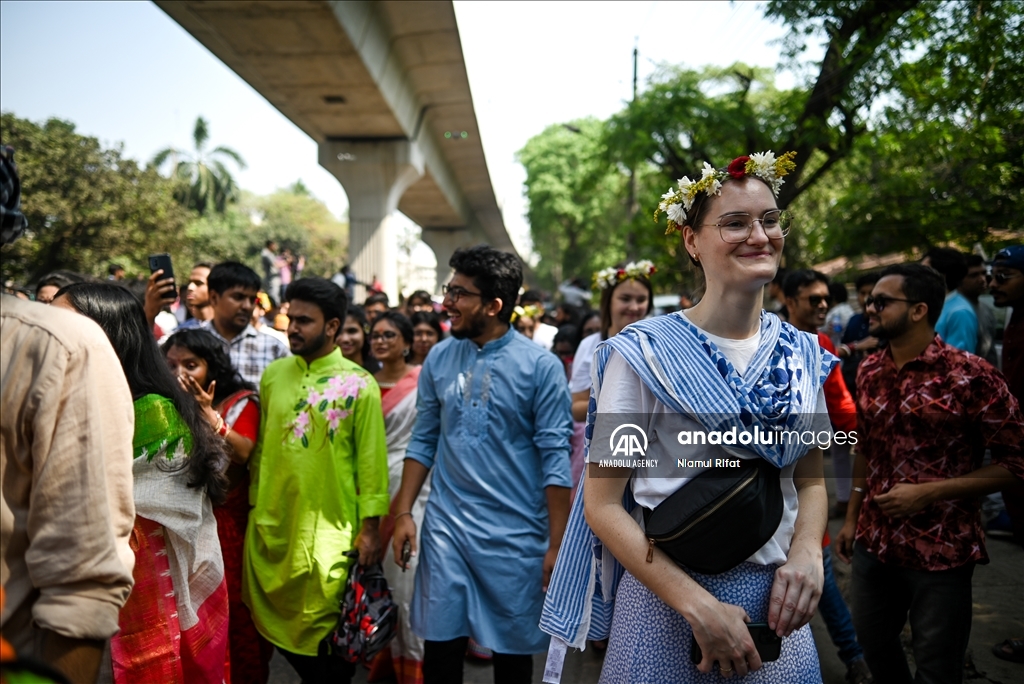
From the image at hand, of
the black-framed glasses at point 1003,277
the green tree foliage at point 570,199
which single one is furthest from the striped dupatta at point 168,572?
the green tree foliage at point 570,199

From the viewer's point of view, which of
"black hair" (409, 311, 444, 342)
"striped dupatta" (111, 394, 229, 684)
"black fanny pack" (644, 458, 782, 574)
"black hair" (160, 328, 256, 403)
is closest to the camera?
"black fanny pack" (644, 458, 782, 574)

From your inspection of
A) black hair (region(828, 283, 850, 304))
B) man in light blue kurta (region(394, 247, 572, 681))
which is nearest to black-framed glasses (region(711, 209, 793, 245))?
man in light blue kurta (region(394, 247, 572, 681))

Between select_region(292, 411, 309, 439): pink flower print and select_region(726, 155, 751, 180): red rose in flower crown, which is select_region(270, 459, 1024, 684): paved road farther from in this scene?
select_region(726, 155, 751, 180): red rose in flower crown

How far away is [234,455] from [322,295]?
2.82ft

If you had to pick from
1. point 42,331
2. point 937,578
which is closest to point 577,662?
point 937,578

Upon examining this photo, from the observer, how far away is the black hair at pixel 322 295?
3723mm

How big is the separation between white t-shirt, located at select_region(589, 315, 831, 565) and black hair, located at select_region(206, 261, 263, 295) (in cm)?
343

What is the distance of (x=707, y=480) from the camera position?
173 cm

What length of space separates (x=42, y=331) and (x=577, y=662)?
3522mm

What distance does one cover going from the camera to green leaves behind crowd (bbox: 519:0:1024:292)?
21.0ft

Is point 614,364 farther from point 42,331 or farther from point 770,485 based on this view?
point 42,331

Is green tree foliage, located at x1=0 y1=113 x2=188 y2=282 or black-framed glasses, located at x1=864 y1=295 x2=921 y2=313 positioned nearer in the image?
black-framed glasses, located at x1=864 y1=295 x2=921 y2=313

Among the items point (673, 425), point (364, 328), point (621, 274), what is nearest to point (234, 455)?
point (364, 328)

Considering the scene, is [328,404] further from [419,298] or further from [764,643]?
[419,298]
